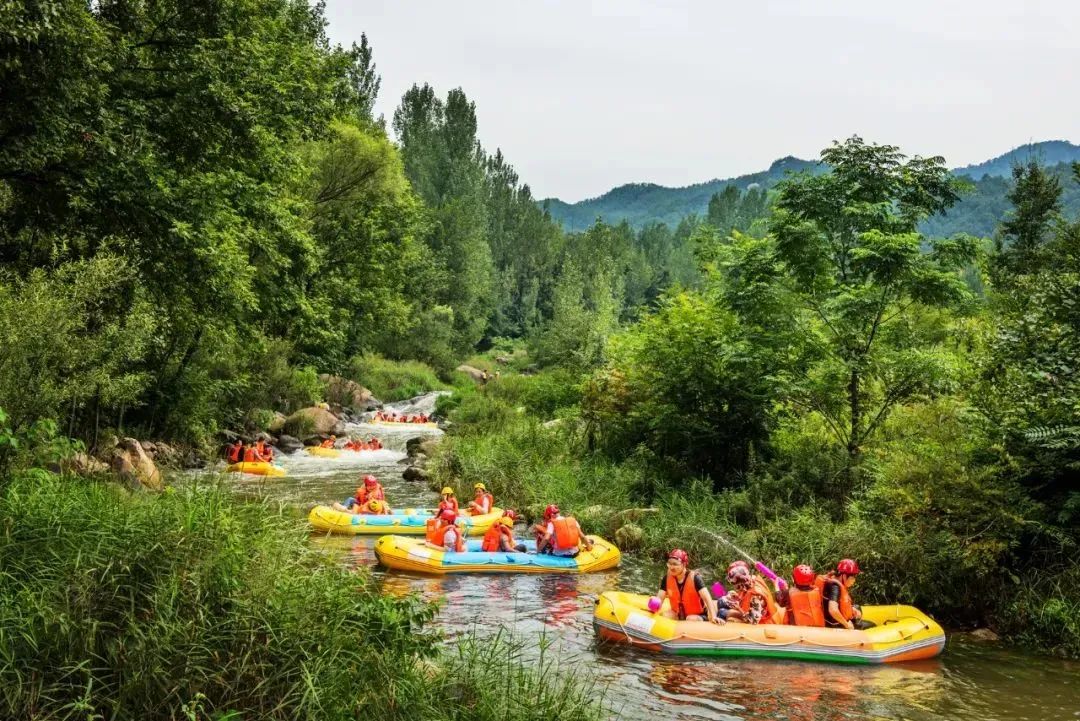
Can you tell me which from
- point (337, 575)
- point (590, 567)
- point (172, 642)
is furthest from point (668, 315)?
point (172, 642)

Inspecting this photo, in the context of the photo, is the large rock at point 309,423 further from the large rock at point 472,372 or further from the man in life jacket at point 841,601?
the large rock at point 472,372

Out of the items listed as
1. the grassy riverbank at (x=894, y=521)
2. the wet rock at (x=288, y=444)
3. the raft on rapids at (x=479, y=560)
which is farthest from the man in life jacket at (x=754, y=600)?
the wet rock at (x=288, y=444)

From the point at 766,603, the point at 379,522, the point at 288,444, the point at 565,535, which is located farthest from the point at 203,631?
the point at 288,444

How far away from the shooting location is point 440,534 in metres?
12.7

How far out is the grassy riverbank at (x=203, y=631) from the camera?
14.0 ft

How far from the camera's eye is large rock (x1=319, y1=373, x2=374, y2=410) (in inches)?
1377

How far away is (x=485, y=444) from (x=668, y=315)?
20.3 ft

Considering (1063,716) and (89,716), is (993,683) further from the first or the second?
(89,716)

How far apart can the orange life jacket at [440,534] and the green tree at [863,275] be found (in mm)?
6011

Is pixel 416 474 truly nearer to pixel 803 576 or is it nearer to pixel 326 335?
pixel 326 335

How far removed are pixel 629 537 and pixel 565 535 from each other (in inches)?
67.2

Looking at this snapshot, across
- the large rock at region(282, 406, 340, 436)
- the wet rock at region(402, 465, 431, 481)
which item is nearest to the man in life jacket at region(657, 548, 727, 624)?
the wet rock at region(402, 465, 431, 481)

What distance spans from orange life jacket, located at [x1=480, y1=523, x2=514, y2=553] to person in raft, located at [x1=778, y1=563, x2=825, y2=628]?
4.79 m

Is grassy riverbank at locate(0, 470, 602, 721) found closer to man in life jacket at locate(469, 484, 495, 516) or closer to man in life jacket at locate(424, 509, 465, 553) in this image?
man in life jacket at locate(424, 509, 465, 553)
